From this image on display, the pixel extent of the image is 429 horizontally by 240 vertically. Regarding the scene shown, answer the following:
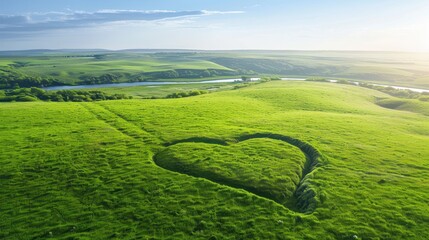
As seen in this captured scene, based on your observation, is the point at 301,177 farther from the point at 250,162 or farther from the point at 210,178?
the point at 210,178

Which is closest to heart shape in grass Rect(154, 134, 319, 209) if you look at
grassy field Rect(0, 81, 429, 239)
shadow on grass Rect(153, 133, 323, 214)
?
shadow on grass Rect(153, 133, 323, 214)

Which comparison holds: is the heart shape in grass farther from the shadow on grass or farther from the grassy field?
the grassy field

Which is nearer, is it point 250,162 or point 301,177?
point 301,177

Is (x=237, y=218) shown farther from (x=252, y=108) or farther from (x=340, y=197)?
(x=252, y=108)

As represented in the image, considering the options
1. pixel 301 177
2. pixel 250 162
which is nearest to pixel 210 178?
pixel 250 162

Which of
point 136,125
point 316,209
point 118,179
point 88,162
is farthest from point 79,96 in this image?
point 316,209

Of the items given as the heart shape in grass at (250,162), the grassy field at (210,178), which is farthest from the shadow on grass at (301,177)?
the grassy field at (210,178)
